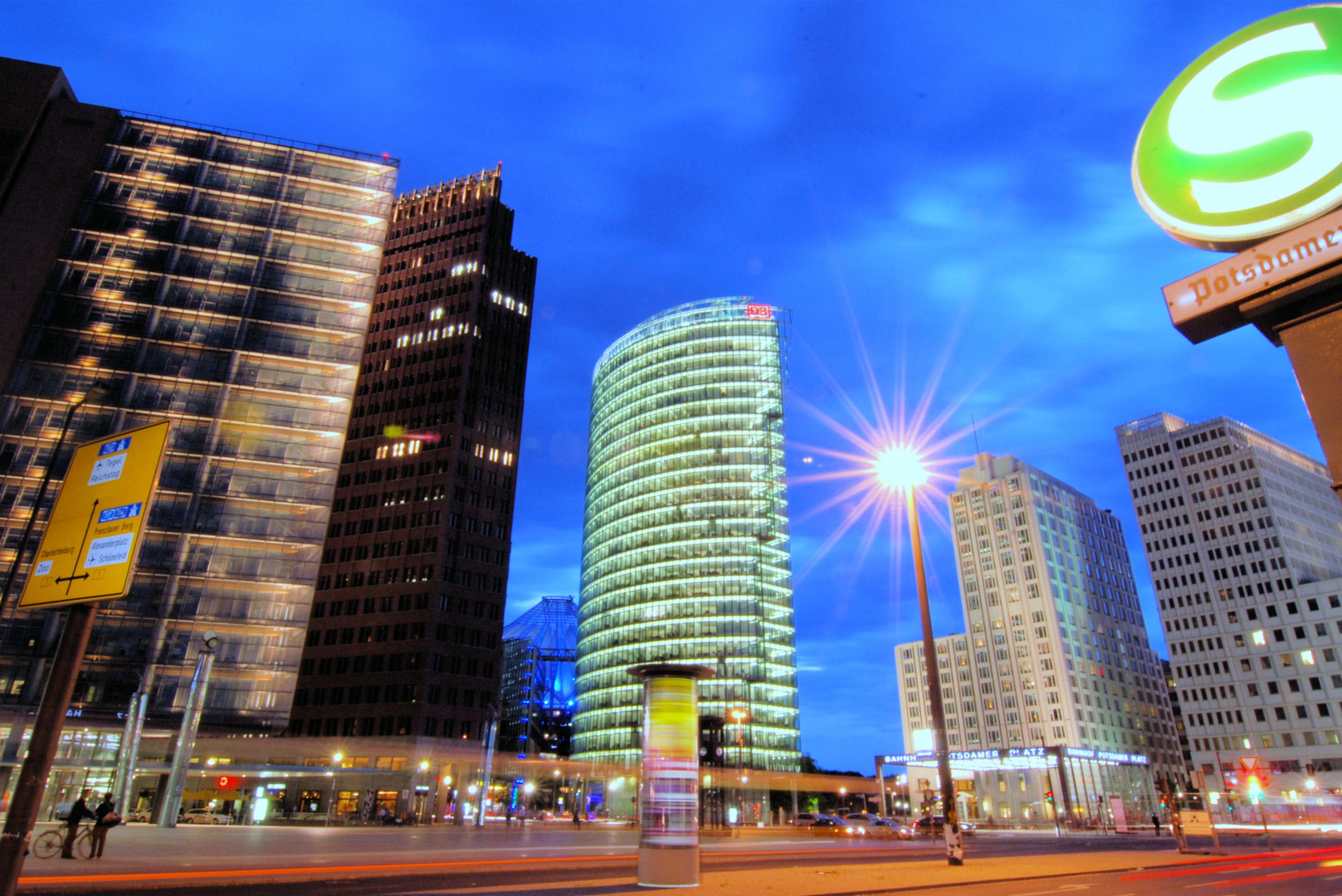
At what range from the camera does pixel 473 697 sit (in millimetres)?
92375

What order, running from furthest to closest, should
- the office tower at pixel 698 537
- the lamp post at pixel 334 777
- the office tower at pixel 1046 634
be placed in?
the office tower at pixel 1046 634 < the office tower at pixel 698 537 < the lamp post at pixel 334 777

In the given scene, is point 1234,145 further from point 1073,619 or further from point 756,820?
point 1073,619

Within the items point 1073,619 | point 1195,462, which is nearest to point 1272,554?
point 1195,462

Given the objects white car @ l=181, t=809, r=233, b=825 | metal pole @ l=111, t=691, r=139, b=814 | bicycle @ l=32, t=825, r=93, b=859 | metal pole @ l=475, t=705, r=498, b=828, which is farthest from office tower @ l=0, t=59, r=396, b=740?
bicycle @ l=32, t=825, r=93, b=859

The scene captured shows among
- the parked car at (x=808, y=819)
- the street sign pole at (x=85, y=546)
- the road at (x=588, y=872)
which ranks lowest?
the parked car at (x=808, y=819)

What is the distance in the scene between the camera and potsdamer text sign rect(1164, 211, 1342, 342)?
5895 mm

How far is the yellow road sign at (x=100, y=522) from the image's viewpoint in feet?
33.8

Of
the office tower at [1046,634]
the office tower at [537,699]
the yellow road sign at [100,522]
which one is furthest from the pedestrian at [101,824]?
the office tower at [537,699]

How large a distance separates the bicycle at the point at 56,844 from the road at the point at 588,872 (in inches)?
29.6

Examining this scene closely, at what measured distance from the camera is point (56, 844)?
880 inches

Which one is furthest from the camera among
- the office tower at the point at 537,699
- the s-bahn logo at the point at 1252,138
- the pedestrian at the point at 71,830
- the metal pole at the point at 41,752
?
the office tower at the point at 537,699

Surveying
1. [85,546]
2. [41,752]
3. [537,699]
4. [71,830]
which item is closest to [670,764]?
[41,752]

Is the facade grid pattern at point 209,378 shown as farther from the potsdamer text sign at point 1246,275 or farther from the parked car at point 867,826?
the potsdamer text sign at point 1246,275

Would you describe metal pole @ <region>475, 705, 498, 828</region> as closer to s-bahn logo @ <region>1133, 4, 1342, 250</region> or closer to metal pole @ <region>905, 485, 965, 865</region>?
metal pole @ <region>905, 485, 965, 865</region>
